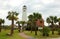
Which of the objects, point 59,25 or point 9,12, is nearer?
point 9,12

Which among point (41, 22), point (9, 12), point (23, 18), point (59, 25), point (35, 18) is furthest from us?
point (23, 18)

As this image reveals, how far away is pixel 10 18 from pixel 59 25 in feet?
153

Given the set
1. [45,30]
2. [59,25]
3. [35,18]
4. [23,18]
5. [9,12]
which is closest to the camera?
[9,12]

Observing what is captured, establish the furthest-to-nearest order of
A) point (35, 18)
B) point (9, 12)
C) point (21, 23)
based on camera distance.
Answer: point (21, 23), point (35, 18), point (9, 12)

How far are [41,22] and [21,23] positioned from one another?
2458 cm

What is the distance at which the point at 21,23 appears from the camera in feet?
390

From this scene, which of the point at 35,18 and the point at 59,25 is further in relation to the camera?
the point at 59,25

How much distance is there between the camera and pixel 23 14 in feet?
456

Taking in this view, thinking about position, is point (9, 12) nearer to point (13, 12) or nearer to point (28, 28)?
point (13, 12)

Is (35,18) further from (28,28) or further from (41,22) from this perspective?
(28,28)

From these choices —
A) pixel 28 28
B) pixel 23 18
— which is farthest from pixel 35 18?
pixel 23 18

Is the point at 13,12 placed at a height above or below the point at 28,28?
above

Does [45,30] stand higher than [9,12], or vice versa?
[9,12]

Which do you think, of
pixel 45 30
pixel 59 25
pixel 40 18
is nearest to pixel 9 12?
pixel 45 30
